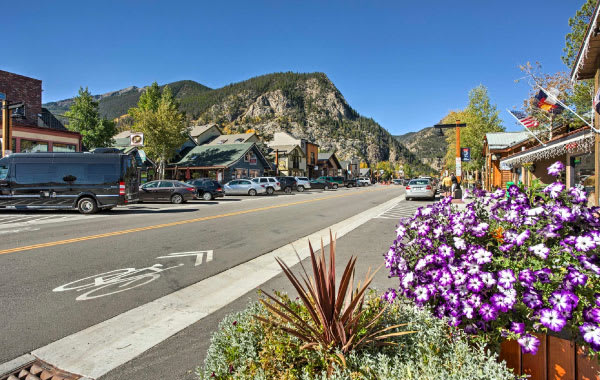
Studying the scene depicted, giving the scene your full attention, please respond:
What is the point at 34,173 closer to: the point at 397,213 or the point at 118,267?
the point at 118,267

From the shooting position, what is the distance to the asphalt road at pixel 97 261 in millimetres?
4211

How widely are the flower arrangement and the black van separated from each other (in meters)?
15.7

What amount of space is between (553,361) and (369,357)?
117cm

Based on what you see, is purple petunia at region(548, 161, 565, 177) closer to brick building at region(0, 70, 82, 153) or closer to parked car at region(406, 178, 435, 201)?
parked car at region(406, 178, 435, 201)

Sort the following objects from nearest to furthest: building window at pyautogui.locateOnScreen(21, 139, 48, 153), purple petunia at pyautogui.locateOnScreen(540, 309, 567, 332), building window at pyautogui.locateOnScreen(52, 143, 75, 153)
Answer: purple petunia at pyautogui.locateOnScreen(540, 309, 567, 332), building window at pyautogui.locateOnScreen(21, 139, 48, 153), building window at pyautogui.locateOnScreen(52, 143, 75, 153)

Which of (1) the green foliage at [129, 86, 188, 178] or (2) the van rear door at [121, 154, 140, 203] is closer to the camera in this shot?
(2) the van rear door at [121, 154, 140, 203]

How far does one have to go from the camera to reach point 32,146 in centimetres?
2936

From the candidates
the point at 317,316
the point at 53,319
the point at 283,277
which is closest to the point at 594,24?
the point at 283,277

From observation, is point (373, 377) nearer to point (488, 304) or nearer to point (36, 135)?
point (488, 304)

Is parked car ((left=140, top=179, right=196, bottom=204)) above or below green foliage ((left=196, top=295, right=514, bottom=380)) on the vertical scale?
above

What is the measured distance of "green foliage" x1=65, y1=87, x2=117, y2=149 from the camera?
1684 inches

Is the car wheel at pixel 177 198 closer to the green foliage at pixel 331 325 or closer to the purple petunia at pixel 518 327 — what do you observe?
the green foliage at pixel 331 325

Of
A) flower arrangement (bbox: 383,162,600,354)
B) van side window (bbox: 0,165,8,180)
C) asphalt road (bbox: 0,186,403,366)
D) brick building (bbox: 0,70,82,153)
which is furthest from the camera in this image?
brick building (bbox: 0,70,82,153)

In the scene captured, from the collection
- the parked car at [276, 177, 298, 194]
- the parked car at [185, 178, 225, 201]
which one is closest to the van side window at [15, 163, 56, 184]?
the parked car at [185, 178, 225, 201]
